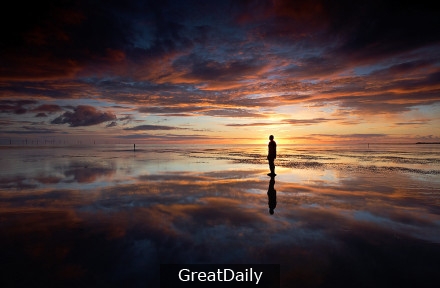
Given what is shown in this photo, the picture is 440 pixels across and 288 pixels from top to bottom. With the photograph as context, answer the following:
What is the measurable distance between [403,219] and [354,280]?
451cm

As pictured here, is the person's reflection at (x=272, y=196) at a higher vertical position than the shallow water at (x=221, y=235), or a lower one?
higher

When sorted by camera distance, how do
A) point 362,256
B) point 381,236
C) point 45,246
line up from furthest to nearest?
point 381,236
point 45,246
point 362,256

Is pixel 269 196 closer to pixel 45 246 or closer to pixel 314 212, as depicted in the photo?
pixel 314 212

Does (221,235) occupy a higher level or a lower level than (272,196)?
lower

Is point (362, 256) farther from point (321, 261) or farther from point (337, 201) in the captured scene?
point (337, 201)

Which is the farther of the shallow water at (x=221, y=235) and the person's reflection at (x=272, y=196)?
the person's reflection at (x=272, y=196)

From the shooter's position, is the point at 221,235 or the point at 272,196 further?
the point at 272,196

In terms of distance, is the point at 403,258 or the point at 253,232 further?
the point at 253,232

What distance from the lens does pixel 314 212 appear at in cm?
852

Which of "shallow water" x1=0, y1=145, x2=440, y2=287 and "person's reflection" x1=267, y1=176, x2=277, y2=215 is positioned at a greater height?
"person's reflection" x1=267, y1=176, x2=277, y2=215

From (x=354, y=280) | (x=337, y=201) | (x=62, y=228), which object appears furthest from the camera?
(x=337, y=201)

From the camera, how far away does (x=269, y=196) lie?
11.1 meters

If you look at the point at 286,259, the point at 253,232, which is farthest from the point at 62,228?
Answer: the point at 286,259

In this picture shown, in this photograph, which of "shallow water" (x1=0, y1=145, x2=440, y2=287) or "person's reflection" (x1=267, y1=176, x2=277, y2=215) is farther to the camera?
"person's reflection" (x1=267, y1=176, x2=277, y2=215)
